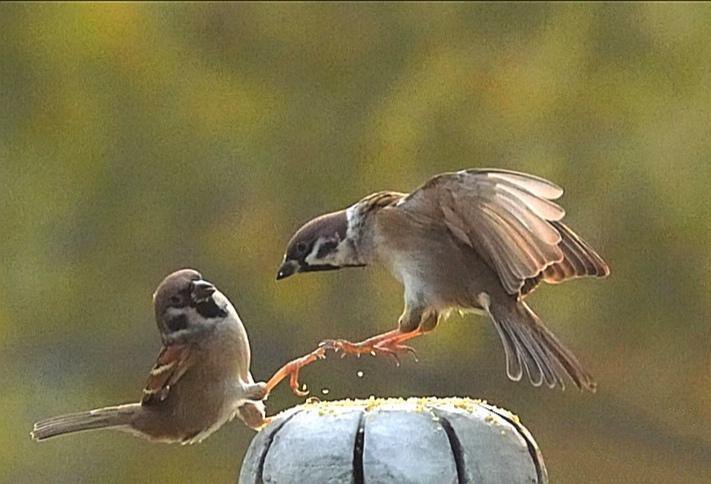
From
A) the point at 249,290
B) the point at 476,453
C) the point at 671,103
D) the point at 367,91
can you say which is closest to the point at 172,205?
the point at 249,290

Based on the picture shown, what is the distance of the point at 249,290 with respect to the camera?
2.32m

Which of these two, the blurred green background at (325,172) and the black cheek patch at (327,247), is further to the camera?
the blurred green background at (325,172)

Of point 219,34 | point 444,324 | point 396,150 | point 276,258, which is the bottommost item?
point 444,324

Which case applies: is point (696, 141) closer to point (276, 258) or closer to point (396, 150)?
point (396, 150)

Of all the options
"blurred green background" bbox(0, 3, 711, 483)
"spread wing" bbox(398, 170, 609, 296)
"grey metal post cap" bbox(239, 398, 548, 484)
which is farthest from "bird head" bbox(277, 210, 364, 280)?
"blurred green background" bbox(0, 3, 711, 483)

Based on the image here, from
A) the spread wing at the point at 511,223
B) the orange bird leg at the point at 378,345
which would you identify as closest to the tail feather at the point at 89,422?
the orange bird leg at the point at 378,345

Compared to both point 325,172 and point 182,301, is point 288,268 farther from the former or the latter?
point 325,172

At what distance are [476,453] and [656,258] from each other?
4.21 ft

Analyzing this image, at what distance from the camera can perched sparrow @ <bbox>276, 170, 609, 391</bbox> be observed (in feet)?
4.53

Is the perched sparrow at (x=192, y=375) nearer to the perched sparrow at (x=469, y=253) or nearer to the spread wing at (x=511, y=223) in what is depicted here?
the perched sparrow at (x=469, y=253)

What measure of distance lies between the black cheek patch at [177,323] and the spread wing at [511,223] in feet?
1.01

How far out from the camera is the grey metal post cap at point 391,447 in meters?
1.06

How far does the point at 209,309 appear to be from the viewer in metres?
1.38

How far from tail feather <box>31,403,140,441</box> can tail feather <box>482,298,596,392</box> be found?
16.3 inches
